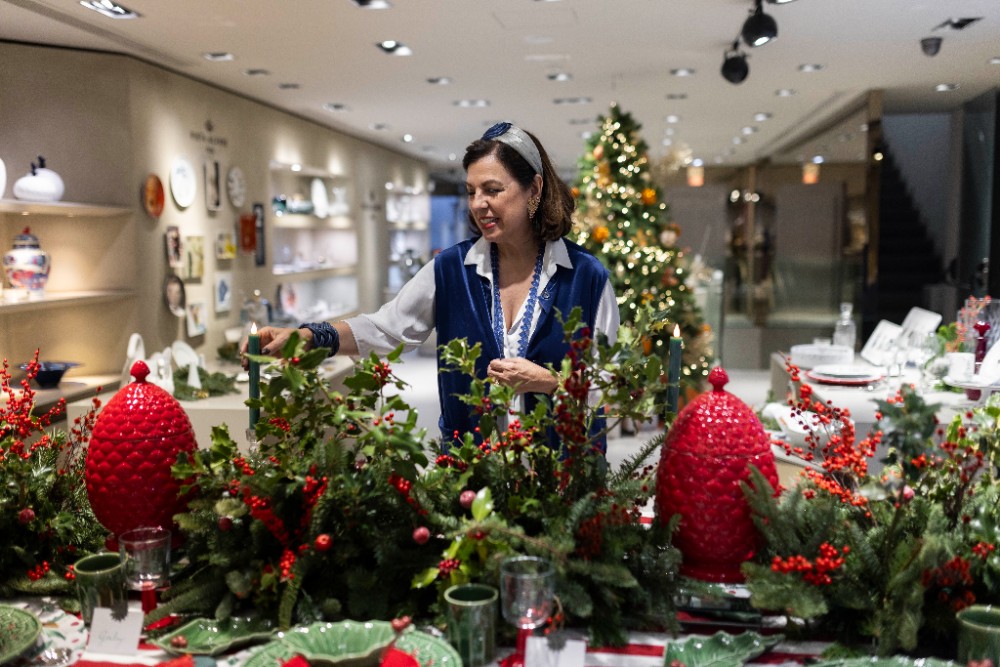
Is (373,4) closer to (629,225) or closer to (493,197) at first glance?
(493,197)

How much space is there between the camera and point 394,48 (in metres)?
4.97

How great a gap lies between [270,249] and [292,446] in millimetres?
6125

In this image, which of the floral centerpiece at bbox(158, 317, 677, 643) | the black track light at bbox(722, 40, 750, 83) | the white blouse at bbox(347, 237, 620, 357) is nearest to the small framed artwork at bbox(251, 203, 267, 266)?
the black track light at bbox(722, 40, 750, 83)

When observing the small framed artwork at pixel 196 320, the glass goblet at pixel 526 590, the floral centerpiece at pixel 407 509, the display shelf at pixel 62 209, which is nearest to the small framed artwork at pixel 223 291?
the small framed artwork at pixel 196 320

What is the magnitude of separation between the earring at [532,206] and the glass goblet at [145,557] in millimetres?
988

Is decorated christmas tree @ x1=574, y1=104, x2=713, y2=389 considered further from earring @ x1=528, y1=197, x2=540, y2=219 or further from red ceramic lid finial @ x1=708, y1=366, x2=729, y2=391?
red ceramic lid finial @ x1=708, y1=366, x2=729, y2=391

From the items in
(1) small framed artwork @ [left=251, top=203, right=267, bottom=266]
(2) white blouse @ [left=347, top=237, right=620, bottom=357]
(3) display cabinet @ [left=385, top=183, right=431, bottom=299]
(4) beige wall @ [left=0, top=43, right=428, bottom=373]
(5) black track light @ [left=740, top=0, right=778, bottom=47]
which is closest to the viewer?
(2) white blouse @ [left=347, top=237, right=620, bottom=357]

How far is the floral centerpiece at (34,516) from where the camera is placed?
4.77 feet

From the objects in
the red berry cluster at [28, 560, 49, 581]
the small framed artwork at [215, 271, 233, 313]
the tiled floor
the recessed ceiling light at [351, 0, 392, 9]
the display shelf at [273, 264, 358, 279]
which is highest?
the recessed ceiling light at [351, 0, 392, 9]

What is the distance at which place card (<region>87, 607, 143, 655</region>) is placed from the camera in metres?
1.24

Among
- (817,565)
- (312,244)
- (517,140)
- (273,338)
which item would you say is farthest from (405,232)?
(817,565)

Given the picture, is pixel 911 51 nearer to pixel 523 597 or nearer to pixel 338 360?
pixel 338 360

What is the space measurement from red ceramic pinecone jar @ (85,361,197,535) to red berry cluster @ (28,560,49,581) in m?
0.12

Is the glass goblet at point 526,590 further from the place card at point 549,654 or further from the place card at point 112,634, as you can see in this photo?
the place card at point 112,634
